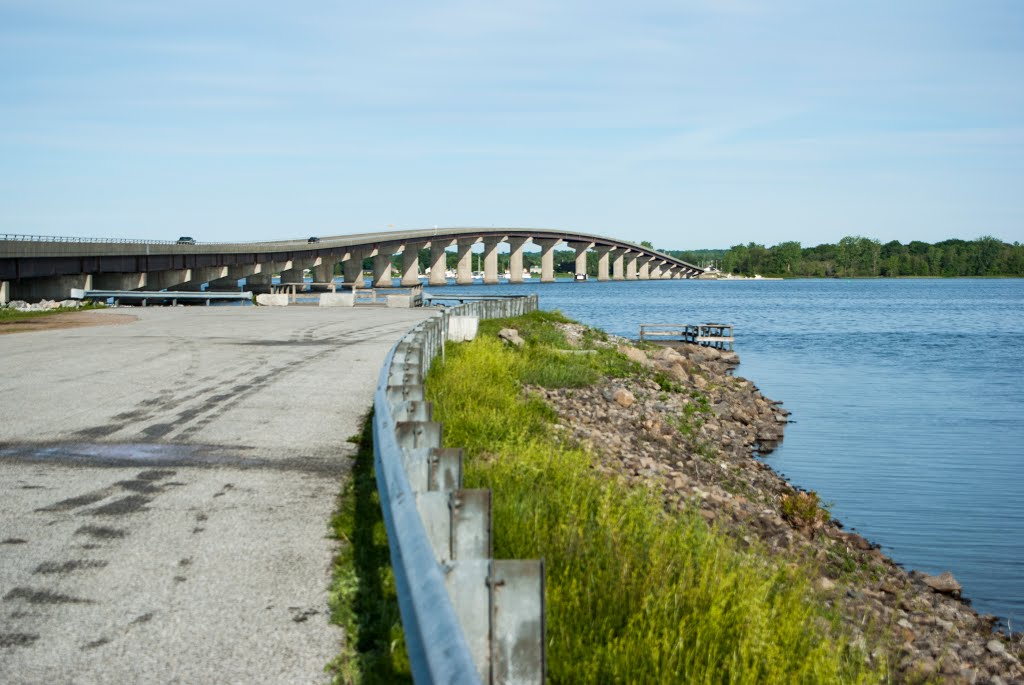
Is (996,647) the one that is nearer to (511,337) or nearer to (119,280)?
(511,337)

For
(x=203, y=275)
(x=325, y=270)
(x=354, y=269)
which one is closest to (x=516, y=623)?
(x=203, y=275)

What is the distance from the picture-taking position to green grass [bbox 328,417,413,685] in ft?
17.5

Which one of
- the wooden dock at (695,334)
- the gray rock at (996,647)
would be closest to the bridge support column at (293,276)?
the wooden dock at (695,334)

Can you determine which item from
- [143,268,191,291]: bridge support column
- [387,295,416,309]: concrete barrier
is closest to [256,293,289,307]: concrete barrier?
[387,295,416,309]: concrete barrier

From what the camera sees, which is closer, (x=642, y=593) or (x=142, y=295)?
(x=642, y=593)

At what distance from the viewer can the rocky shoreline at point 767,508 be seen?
10.7m

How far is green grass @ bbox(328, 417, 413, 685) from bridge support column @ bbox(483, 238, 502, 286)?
494 feet

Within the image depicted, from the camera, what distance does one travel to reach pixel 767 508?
17.5 m

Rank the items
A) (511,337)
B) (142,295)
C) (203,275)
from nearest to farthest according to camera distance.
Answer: (511,337), (142,295), (203,275)

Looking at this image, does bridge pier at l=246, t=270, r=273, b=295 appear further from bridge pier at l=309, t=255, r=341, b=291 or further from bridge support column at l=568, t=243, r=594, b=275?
bridge support column at l=568, t=243, r=594, b=275

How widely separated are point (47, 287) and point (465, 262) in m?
115

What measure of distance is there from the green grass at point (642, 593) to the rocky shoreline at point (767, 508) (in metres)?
0.99

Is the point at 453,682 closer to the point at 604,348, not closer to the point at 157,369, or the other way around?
the point at 157,369

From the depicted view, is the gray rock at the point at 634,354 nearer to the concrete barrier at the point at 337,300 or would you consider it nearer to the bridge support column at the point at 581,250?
the concrete barrier at the point at 337,300
